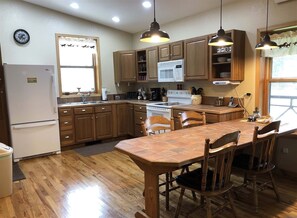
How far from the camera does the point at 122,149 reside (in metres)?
2.13

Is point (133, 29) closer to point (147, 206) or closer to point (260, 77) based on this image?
point (260, 77)

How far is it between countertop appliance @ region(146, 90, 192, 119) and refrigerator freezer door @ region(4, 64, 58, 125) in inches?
72.9

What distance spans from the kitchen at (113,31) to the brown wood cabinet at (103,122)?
2.80 ft

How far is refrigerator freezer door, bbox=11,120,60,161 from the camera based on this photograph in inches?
170

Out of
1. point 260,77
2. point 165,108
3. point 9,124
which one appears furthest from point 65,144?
point 260,77

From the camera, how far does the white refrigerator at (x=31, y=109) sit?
4.22 m

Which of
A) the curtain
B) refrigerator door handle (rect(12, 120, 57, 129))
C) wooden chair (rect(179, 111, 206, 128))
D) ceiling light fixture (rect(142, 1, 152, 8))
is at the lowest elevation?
refrigerator door handle (rect(12, 120, 57, 129))

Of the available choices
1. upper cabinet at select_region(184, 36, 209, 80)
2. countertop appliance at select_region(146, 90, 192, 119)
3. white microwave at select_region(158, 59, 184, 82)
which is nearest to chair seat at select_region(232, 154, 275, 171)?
upper cabinet at select_region(184, 36, 209, 80)

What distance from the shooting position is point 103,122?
5.37 meters

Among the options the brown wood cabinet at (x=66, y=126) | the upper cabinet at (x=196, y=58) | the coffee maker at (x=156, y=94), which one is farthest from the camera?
the coffee maker at (x=156, y=94)

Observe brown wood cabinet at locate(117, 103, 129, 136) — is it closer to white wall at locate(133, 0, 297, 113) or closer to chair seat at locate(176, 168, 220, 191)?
white wall at locate(133, 0, 297, 113)

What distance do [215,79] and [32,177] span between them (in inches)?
127

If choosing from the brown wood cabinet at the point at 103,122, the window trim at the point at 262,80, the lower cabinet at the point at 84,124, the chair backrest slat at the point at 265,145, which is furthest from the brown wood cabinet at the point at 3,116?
the window trim at the point at 262,80

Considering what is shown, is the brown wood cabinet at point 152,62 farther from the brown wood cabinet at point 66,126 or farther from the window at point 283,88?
the window at point 283,88
